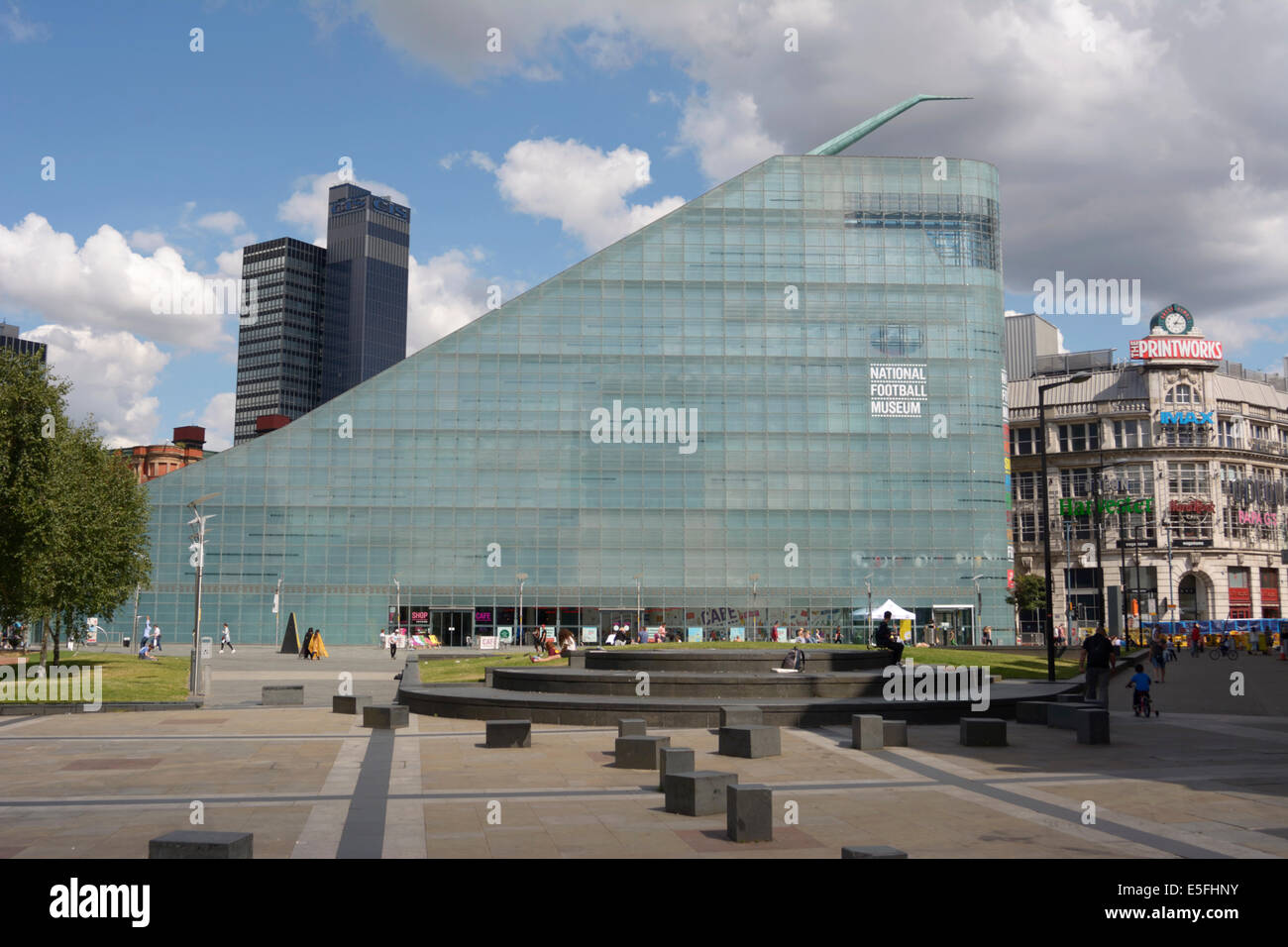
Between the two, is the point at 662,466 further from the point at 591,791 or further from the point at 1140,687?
the point at 591,791

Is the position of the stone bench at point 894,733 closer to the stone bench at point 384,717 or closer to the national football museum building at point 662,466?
the stone bench at point 384,717

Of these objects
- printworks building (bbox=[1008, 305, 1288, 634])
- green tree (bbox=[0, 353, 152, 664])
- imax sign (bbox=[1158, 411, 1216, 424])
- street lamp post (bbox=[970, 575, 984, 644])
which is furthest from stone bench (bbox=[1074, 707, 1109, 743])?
imax sign (bbox=[1158, 411, 1216, 424])

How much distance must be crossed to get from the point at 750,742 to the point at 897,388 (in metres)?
72.1

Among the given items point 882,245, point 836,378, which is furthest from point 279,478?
point 882,245

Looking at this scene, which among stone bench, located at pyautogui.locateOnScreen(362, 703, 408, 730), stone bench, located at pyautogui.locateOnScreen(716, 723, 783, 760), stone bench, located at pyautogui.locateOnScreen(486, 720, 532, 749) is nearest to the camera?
stone bench, located at pyautogui.locateOnScreen(716, 723, 783, 760)

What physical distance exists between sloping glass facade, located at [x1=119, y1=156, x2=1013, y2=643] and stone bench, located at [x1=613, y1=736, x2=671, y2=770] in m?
67.8

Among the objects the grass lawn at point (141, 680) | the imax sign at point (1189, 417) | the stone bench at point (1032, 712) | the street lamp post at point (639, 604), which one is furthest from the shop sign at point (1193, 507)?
the grass lawn at point (141, 680)

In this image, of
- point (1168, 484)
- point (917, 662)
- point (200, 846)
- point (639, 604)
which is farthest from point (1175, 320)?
point (200, 846)

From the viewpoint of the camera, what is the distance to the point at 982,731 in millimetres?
20422

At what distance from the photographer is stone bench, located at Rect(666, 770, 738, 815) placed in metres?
13.1

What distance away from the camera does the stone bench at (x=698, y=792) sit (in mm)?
13055

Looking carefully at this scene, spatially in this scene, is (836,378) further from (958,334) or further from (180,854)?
(180,854)

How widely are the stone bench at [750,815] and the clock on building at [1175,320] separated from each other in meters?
109

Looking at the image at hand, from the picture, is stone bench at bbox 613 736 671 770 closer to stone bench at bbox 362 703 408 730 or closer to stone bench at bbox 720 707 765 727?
stone bench at bbox 720 707 765 727
